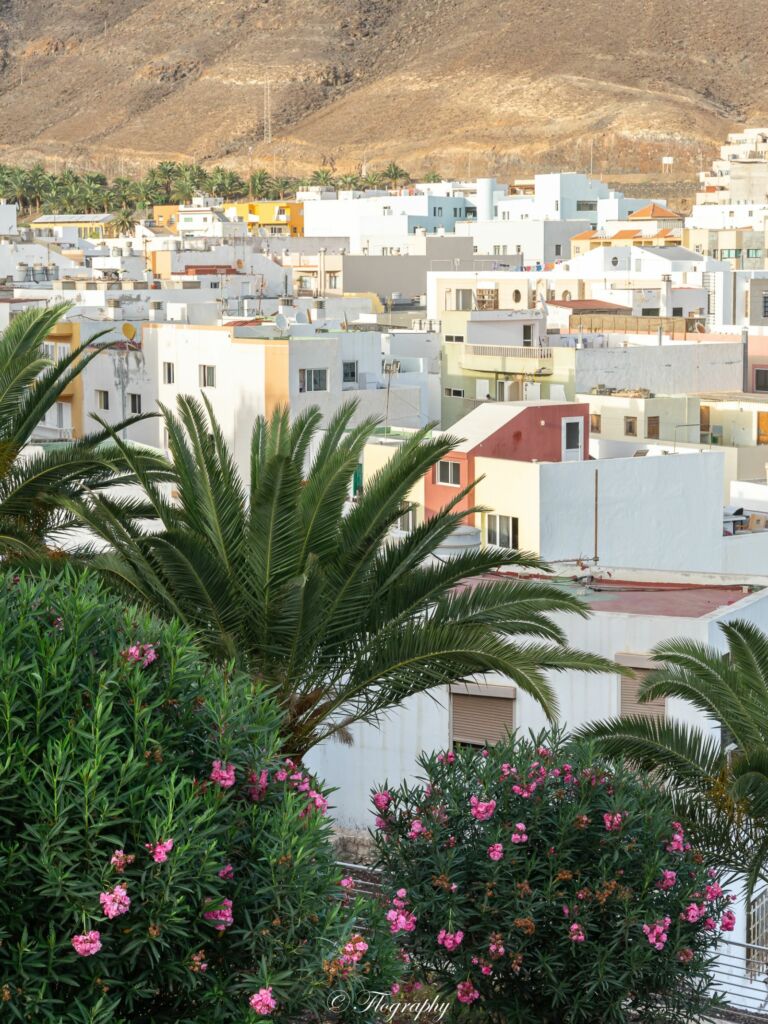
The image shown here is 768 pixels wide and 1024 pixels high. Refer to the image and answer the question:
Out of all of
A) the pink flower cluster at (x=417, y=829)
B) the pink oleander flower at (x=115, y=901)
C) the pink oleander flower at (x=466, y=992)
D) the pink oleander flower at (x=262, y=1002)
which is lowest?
the pink oleander flower at (x=466, y=992)

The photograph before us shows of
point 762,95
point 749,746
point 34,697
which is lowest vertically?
point 749,746

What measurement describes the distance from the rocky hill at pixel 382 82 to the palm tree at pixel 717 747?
122487 mm

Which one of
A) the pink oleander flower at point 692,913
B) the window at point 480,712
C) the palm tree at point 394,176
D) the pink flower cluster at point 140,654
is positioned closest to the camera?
the pink flower cluster at point 140,654

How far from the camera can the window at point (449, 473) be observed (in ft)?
71.4

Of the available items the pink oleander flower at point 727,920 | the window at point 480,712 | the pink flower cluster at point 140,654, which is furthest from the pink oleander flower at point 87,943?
the window at point 480,712

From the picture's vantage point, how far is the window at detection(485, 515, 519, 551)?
2034 cm

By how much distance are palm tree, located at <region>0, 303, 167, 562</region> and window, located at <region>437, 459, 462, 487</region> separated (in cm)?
968

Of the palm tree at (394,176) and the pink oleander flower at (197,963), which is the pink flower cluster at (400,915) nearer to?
the pink oleander flower at (197,963)

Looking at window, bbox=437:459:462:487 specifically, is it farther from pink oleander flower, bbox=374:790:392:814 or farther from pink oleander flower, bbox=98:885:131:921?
pink oleander flower, bbox=98:885:131:921

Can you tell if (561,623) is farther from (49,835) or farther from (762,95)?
(762,95)

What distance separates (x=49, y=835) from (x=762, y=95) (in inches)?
5961

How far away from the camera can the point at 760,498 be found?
27.0 meters

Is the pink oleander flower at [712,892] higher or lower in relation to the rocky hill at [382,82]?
lower

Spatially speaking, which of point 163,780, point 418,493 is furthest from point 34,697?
point 418,493
